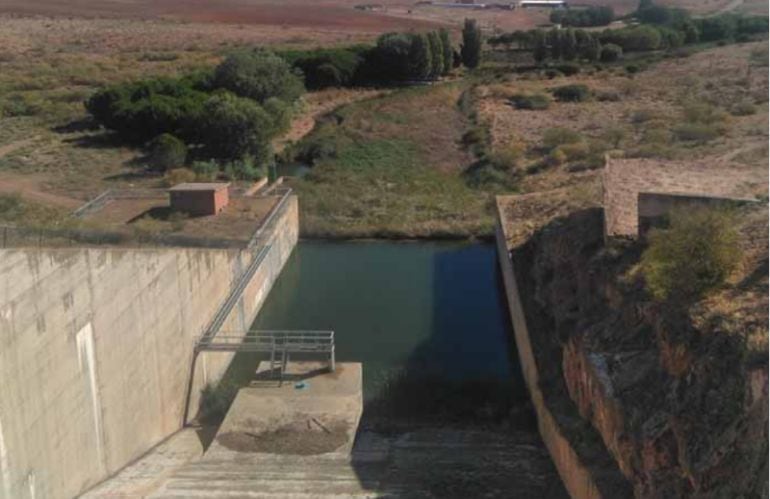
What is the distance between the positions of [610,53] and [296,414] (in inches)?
1799

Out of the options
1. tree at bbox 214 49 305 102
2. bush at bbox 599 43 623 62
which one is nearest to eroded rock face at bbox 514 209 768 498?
tree at bbox 214 49 305 102

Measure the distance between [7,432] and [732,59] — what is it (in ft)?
138

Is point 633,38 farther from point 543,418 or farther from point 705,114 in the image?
point 543,418

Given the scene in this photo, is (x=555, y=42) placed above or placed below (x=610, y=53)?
above

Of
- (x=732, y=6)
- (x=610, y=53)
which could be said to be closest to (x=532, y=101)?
(x=610, y=53)

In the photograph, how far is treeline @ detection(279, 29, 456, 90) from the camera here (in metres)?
49.9

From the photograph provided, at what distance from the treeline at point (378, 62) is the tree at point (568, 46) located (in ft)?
25.4

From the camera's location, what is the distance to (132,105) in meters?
37.2

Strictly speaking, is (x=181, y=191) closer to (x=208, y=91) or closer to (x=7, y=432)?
(x=7, y=432)

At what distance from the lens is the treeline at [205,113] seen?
34469mm

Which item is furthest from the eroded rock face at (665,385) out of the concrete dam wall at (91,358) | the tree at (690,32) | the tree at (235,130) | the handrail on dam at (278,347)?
the tree at (690,32)

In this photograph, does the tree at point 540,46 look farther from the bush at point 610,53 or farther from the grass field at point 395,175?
the grass field at point 395,175

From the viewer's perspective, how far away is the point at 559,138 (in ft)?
119

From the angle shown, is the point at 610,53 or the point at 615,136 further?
the point at 610,53
